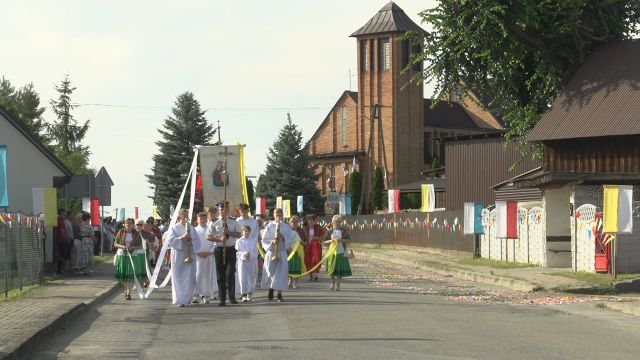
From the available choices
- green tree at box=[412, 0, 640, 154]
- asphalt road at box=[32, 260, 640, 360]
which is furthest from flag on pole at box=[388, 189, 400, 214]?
asphalt road at box=[32, 260, 640, 360]

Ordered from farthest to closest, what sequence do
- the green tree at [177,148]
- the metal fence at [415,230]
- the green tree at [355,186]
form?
the green tree at [355,186] → the green tree at [177,148] → the metal fence at [415,230]

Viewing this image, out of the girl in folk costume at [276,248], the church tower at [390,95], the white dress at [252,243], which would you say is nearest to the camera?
the white dress at [252,243]

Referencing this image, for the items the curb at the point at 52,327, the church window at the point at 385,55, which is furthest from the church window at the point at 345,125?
the curb at the point at 52,327

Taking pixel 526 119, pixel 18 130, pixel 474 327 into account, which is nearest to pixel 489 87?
pixel 526 119

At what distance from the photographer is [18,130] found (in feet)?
121

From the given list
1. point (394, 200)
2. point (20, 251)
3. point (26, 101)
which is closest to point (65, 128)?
point (26, 101)

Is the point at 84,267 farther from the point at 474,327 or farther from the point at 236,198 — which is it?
the point at 474,327

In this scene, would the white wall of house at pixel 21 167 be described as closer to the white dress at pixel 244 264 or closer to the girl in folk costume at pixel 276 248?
the girl in folk costume at pixel 276 248

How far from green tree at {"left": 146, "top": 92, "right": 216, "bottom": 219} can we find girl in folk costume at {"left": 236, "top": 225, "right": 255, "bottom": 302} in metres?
62.9

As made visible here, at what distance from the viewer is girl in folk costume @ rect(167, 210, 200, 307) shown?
70.5 feet

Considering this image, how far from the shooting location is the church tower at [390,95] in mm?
104688

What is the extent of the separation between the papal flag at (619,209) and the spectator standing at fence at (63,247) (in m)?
14.4

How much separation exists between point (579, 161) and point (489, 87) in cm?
426

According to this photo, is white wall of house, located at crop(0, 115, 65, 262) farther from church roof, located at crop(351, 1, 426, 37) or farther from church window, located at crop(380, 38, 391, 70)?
church window, located at crop(380, 38, 391, 70)
